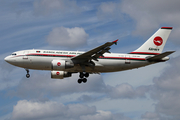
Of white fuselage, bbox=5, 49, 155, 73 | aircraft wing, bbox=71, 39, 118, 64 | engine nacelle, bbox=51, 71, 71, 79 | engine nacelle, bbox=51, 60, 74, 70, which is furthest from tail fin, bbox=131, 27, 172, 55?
engine nacelle, bbox=51, 71, 71, 79

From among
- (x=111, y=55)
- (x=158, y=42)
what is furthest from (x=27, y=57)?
(x=158, y=42)

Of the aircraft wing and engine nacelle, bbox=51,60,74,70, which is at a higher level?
the aircraft wing

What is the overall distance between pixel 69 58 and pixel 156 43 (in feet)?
48.7

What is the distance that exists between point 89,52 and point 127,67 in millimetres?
7204

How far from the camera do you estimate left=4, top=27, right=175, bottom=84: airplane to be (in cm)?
4094

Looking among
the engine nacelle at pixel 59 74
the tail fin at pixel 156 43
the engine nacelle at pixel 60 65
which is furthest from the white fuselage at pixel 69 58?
the engine nacelle at pixel 59 74

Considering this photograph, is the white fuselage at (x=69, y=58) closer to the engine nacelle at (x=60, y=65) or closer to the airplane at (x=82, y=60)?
the airplane at (x=82, y=60)

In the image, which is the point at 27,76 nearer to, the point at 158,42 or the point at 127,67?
the point at 127,67

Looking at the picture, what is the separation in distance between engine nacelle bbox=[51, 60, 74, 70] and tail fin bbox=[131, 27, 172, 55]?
1147 cm

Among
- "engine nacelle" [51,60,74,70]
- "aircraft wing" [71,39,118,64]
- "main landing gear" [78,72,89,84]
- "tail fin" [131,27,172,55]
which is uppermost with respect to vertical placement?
"tail fin" [131,27,172,55]

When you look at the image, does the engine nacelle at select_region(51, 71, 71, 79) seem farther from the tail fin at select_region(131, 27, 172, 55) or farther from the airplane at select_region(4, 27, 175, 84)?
the tail fin at select_region(131, 27, 172, 55)

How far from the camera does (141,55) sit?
44.5 metres

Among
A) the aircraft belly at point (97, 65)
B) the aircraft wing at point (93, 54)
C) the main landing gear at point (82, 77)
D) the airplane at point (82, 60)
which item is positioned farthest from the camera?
the main landing gear at point (82, 77)

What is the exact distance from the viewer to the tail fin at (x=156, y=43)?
45.5m
